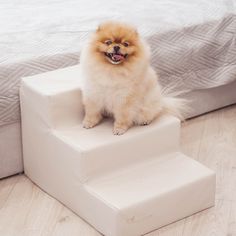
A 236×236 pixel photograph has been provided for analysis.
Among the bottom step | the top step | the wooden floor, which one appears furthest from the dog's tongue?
the wooden floor

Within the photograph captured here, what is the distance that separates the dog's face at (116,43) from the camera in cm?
222

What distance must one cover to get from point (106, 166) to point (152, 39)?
0.79 m

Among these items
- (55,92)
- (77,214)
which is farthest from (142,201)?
(55,92)

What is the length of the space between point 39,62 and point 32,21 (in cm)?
46

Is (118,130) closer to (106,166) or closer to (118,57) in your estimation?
(106,166)

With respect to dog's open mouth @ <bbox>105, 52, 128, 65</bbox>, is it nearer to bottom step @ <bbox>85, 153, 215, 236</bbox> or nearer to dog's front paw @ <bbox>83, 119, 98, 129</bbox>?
dog's front paw @ <bbox>83, 119, 98, 129</bbox>

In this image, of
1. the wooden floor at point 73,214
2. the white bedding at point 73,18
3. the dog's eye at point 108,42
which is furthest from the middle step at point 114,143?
the white bedding at point 73,18

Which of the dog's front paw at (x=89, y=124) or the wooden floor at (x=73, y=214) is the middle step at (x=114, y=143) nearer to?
the dog's front paw at (x=89, y=124)

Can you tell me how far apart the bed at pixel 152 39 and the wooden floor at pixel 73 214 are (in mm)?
147

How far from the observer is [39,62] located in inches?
103

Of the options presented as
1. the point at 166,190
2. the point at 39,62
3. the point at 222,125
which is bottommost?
the point at 222,125

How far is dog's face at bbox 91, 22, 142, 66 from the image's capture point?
222 centimetres

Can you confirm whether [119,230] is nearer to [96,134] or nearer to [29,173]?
[96,134]

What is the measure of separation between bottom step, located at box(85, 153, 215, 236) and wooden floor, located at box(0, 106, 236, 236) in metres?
0.05
